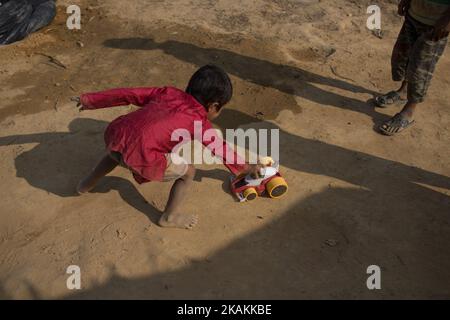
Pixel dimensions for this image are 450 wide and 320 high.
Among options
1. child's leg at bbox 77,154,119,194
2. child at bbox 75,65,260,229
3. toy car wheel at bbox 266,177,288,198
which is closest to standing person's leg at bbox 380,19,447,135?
toy car wheel at bbox 266,177,288,198

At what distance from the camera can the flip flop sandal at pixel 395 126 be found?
155 inches

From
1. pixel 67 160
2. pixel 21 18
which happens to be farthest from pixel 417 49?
pixel 21 18

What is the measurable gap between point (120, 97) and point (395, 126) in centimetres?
230

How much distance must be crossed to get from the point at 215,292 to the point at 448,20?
2410 millimetres

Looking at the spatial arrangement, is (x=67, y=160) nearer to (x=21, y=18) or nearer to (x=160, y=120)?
(x=160, y=120)

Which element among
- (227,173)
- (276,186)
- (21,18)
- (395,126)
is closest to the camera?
(276,186)

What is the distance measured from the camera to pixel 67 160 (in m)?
3.64

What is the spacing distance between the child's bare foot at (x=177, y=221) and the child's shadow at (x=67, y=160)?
0.10 metres

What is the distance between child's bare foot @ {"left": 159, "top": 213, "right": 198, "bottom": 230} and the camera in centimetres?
307

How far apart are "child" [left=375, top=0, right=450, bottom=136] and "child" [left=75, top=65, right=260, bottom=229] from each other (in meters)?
1.67

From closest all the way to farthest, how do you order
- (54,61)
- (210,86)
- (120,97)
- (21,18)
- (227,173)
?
(210,86), (120,97), (227,173), (54,61), (21,18)

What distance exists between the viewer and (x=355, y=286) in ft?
9.09

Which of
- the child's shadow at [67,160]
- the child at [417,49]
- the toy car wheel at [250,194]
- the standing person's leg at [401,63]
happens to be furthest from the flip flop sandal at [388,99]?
the child's shadow at [67,160]

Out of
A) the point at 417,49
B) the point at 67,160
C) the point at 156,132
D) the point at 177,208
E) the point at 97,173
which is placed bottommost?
the point at 67,160
